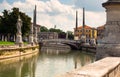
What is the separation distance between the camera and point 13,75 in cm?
1823

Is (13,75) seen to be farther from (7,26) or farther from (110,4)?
(7,26)

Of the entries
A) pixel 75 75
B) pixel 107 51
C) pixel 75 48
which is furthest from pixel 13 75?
pixel 75 48

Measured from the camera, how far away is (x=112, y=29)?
888 cm

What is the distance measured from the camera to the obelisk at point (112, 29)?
8781mm

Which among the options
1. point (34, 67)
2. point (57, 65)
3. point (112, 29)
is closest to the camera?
point (112, 29)

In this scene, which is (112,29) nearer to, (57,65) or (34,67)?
(34,67)

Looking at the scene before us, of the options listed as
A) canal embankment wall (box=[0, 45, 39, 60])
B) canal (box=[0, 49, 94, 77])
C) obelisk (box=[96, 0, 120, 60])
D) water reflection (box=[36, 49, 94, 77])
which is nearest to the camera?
obelisk (box=[96, 0, 120, 60])

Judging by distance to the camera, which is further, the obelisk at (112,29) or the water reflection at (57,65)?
the water reflection at (57,65)

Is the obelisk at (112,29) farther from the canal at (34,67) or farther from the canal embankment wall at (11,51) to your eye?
the canal embankment wall at (11,51)

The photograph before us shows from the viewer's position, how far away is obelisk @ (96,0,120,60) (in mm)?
8781

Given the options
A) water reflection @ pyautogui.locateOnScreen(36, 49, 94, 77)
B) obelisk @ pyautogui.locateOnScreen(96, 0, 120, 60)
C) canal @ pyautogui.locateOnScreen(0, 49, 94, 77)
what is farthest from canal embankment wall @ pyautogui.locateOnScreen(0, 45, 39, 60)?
obelisk @ pyautogui.locateOnScreen(96, 0, 120, 60)

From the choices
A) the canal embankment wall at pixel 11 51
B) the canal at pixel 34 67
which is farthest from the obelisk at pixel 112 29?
the canal embankment wall at pixel 11 51

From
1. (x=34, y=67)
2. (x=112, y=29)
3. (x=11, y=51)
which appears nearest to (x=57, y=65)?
(x=34, y=67)

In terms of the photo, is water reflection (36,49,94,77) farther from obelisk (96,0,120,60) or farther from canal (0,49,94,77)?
obelisk (96,0,120,60)
